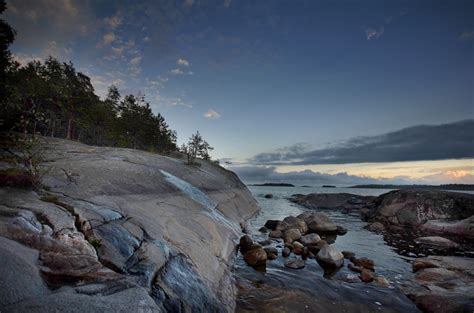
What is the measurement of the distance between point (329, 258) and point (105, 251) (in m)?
10.3

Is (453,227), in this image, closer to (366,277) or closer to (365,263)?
(365,263)

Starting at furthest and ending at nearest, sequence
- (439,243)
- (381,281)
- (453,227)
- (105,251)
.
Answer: (453,227), (439,243), (381,281), (105,251)

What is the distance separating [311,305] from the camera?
752cm

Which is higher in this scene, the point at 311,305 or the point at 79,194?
the point at 79,194

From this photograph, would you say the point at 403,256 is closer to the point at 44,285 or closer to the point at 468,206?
the point at 44,285

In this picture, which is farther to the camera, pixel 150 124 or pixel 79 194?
pixel 150 124

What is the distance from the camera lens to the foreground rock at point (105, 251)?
130 inches

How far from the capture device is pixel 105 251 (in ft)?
17.4

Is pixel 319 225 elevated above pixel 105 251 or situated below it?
below

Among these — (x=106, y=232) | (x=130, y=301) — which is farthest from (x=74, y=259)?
(x=106, y=232)

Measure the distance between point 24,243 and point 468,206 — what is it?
36.8m

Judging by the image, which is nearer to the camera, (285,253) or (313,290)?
(313,290)

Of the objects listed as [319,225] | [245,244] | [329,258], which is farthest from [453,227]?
[245,244]

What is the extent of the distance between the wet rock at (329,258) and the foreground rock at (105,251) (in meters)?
4.63
